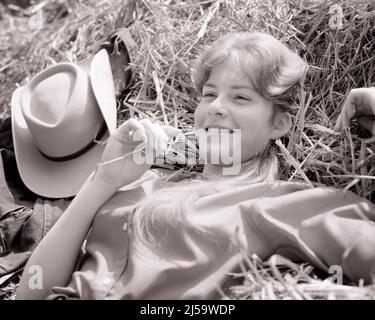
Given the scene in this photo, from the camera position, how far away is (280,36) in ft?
6.92

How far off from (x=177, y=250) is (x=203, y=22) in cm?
98

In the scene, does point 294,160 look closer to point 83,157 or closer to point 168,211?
point 168,211

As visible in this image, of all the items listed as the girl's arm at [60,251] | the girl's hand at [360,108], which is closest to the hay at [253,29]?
the girl's hand at [360,108]

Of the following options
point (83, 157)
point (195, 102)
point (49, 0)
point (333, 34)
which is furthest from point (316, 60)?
point (49, 0)

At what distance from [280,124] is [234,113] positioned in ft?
0.58

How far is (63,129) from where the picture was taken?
2.05 m

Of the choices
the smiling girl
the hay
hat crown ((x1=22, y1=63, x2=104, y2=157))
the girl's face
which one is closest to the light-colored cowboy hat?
hat crown ((x1=22, y1=63, x2=104, y2=157))

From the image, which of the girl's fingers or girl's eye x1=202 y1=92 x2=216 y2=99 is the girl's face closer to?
girl's eye x1=202 y1=92 x2=216 y2=99

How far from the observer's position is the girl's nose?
1688mm

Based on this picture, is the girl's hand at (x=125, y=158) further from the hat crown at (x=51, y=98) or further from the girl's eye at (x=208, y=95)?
the hat crown at (x=51, y=98)

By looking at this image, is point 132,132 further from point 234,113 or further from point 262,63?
point 262,63

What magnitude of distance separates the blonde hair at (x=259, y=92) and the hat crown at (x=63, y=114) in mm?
382

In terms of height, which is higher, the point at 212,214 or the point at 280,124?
the point at 280,124

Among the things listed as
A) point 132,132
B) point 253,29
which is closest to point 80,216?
point 132,132
